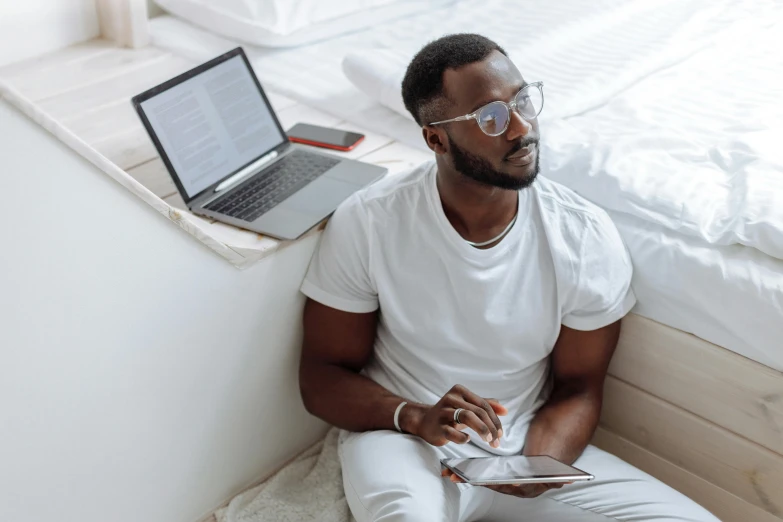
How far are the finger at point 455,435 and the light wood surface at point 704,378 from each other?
0.34 meters

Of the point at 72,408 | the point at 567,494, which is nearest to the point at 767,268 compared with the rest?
the point at 567,494

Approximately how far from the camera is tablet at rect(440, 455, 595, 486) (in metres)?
1.12

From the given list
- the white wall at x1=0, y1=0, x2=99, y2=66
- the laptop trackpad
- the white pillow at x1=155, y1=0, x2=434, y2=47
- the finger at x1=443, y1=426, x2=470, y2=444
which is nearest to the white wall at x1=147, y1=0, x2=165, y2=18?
the white pillow at x1=155, y1=0, x2=434, y2=47

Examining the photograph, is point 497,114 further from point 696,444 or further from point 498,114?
point 696,444

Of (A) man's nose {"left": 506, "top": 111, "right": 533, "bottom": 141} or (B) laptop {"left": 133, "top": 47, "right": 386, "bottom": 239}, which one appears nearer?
(A) man's nose {"left": 506, "top": 111, "right": 533, "bottom": 141}

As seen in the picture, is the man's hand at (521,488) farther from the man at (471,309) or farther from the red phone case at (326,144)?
the red phone case at (326,144)

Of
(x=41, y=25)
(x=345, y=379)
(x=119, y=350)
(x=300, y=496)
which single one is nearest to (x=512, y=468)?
(x=345, y=379)

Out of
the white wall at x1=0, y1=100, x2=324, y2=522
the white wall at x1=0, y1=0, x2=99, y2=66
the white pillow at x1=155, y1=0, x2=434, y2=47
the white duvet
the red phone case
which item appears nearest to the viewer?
the white wall at x1=0, y1=100, x2=324, y2=522

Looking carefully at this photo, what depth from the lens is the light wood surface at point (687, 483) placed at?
1338 millimetres

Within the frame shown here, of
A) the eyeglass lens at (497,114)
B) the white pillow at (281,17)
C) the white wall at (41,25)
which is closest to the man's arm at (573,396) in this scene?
the eyeglass lens at (497,114)

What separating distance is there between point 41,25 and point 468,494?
1.33m

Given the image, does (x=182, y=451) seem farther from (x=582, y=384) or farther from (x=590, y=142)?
(x=590, y=142)

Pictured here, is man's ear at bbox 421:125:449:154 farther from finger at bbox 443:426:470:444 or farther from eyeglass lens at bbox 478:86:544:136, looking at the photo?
finger at bbox 443:426:470:444

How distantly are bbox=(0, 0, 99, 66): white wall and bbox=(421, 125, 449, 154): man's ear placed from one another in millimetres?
1006
